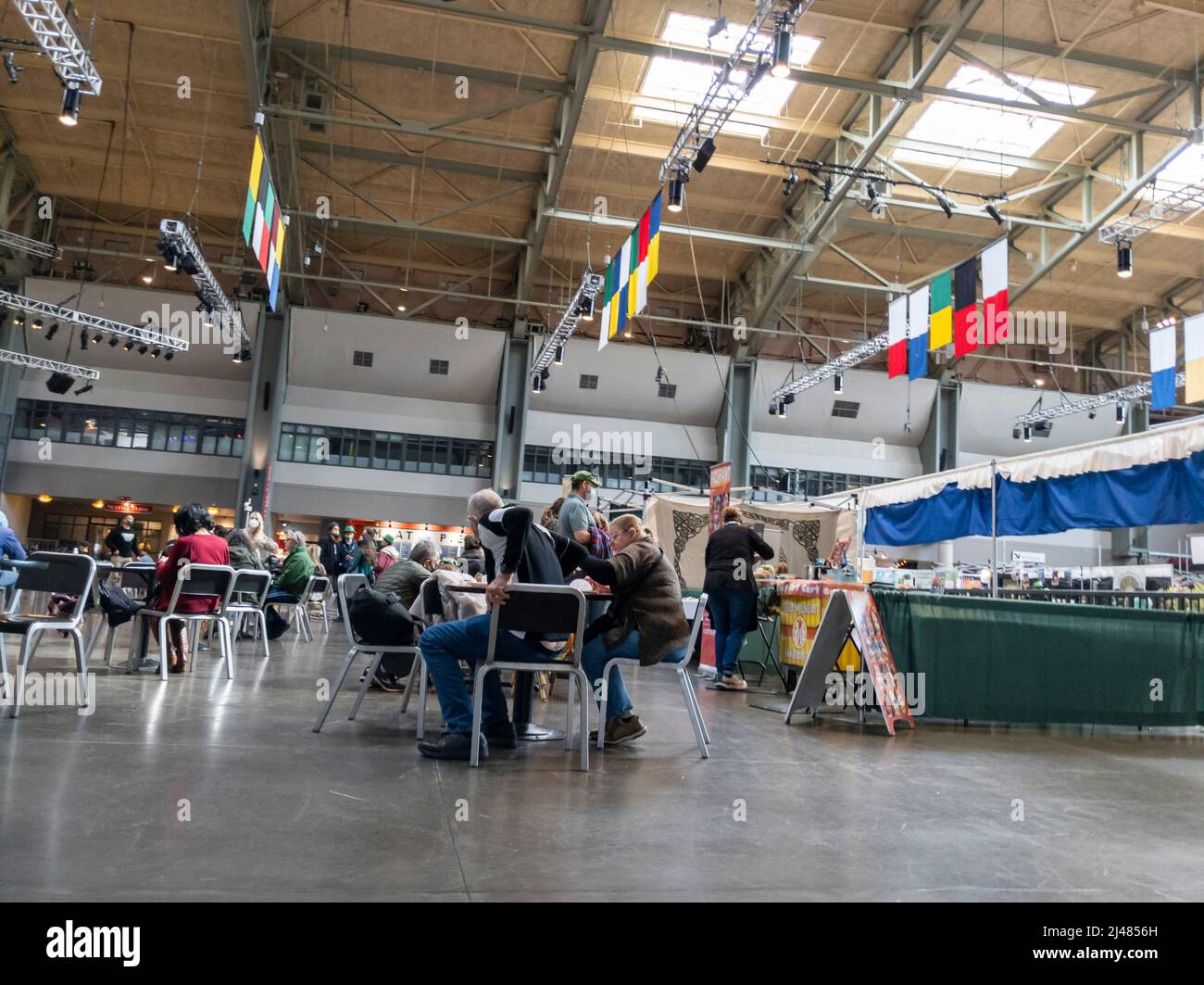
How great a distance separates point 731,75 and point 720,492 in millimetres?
5488

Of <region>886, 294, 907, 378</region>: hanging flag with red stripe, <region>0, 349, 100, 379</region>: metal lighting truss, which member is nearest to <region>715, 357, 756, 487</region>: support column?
<region>886, 294, 907, 378</region>: hanging flag with red stripe

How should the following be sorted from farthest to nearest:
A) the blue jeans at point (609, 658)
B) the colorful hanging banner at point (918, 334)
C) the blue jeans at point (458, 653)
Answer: the colorful hanging banner at point (918, 334), the blue jeans at point (609, 658), the blue jeans at point (458, 653)

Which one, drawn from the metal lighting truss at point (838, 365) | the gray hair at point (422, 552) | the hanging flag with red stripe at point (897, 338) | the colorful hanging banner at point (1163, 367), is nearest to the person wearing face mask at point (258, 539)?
the gray hair at point (422, 552)

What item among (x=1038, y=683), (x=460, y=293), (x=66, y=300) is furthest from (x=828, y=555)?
(x=66, y=300)

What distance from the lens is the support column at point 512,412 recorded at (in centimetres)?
2022

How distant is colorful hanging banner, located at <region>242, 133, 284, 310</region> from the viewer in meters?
9.85

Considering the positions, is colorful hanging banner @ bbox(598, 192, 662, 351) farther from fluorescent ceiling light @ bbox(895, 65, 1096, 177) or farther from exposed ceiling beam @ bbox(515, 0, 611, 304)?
fluorescent ceiling light @ bbox(895, 65, 1096, 177)

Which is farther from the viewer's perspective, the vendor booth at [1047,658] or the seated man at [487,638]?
the vendor booth at [1047,658]

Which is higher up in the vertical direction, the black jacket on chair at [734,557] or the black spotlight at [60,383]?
the black spotlight at [60,383]

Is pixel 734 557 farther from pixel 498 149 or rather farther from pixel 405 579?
pixel 498 149

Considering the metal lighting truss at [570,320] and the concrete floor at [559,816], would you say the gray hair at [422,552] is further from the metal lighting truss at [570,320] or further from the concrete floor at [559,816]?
the metal lighting truss at [570,320]

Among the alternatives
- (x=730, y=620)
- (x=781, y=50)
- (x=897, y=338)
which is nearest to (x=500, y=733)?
(x=730, y=620)

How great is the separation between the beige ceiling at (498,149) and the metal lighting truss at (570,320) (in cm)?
187

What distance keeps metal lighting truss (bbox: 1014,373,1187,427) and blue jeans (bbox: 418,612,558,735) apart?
17.2 meters
